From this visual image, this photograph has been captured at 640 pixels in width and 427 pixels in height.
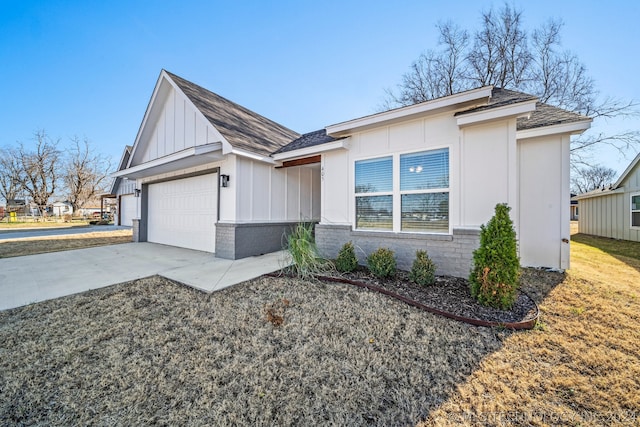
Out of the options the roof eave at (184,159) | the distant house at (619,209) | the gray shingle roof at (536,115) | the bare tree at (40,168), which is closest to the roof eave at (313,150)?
the roof eave at (184,159)

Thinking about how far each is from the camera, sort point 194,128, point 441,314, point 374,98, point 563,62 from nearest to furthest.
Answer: point 441,314, point 194,128, point 563,62, point 374,98

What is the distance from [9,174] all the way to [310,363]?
47.8 metres

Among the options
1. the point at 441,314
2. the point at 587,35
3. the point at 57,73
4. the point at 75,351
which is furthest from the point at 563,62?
the point at 57,73

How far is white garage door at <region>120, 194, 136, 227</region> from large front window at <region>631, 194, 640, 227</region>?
30237 millimetres

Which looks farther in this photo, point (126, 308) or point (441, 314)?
point (126, 308)

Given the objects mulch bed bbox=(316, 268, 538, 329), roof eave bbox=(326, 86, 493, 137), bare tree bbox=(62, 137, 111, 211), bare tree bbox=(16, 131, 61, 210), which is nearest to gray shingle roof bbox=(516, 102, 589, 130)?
roof eave bbox=(326, 86, 493, 137)

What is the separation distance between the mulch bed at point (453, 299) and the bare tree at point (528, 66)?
14.3 meters

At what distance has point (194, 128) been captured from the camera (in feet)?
26.4

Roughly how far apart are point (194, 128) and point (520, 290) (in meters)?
9.49

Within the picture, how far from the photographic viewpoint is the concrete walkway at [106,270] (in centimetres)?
468

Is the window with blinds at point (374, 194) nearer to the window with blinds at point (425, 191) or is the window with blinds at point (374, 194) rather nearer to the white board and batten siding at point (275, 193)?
the window with blinds at point (425, 191)

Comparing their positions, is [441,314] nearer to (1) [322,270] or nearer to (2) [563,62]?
(1) [322,270]

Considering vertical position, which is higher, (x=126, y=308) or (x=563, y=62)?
(x=563, y=62)

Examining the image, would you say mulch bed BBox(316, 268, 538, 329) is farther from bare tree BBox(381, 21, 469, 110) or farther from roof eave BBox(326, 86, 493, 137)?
bare tree BBox(381, 21, 469, 110)
